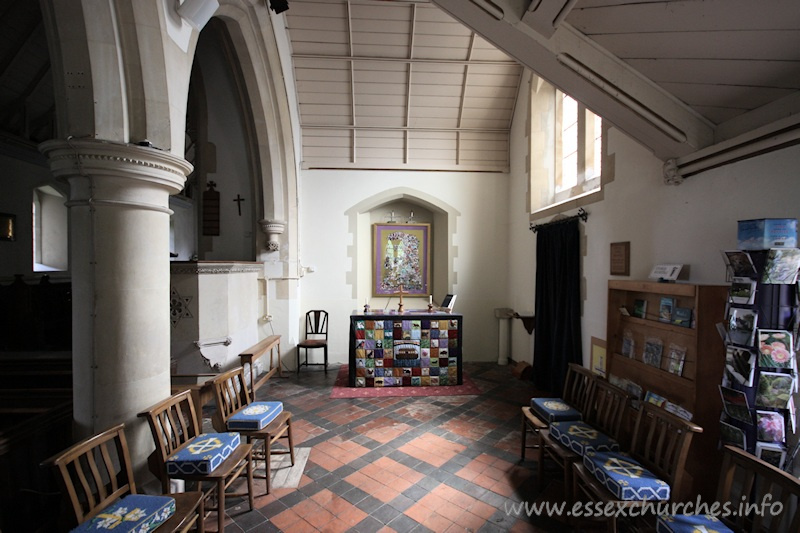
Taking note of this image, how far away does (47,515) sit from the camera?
1.93 meters

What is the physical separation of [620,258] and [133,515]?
3727mm

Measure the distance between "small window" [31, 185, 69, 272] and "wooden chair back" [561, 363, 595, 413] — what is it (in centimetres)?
784

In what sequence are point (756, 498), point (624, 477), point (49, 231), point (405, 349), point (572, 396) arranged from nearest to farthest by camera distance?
point (756, 498), point (624, 477), point (572, 396), point (405, 349), point (49, 231)

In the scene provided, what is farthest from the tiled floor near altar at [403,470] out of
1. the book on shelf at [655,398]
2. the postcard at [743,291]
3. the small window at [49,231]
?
the small window at [49,231]

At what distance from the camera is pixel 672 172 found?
244 centimetres

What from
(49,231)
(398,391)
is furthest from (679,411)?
(49,231)

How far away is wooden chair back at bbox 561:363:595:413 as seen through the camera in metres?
2.66

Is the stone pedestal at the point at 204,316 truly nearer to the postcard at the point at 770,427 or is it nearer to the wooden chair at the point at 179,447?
A: the wooden chair at the point at 179,447

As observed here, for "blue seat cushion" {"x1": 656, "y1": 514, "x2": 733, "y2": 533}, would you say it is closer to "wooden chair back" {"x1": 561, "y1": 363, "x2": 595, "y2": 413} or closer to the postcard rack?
the postcard rack

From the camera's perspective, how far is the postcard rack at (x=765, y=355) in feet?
5.17

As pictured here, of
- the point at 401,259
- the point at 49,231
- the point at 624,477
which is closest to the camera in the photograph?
the point at 624,477

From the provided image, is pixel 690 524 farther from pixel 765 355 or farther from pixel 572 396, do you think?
pixel 572 396

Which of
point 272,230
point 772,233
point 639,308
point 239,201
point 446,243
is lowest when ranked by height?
point 639,308

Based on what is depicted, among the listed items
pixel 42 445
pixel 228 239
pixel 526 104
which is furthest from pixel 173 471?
pixel 526 104
